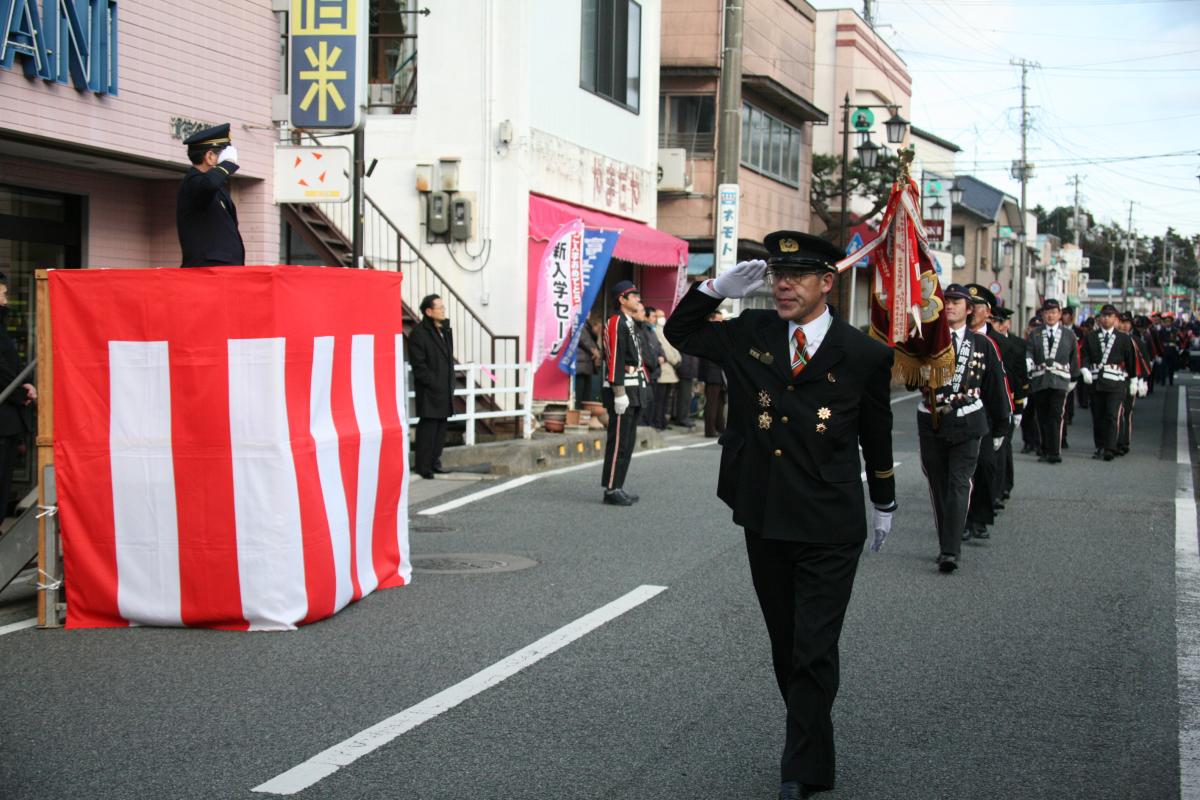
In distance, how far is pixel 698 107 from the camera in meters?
29.9

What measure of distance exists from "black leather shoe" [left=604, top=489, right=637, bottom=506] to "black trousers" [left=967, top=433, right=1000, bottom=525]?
311 cm

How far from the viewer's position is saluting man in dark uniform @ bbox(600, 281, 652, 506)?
12.3 meters

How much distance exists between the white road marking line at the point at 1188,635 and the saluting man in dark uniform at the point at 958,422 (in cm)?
153

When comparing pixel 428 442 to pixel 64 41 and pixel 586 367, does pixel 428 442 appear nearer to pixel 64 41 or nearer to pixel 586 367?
pixel 64 41

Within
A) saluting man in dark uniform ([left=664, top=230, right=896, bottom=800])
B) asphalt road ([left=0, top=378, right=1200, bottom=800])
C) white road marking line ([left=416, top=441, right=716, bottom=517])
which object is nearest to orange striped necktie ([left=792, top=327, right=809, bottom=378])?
saluting man in dark uniform ([left=664, top=230, right=896, bottom=800])

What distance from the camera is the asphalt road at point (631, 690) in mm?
4973

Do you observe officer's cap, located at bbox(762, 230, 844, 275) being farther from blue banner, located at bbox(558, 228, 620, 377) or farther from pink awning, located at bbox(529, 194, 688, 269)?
pink awning, located at bbox(529, 194, 688, 269)

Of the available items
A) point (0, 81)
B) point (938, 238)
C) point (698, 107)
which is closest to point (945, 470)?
point (0, 81)

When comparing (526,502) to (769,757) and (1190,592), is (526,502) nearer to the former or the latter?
(1190,592)

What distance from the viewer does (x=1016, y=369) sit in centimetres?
1267

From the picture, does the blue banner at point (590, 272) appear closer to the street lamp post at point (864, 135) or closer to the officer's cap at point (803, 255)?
the street lamp post at point (864, 135)

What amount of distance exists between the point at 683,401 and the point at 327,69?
10434 mm

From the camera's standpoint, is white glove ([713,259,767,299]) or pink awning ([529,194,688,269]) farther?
pink awning ([529,194,688,269])

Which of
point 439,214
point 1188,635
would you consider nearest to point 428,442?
point 439,214
